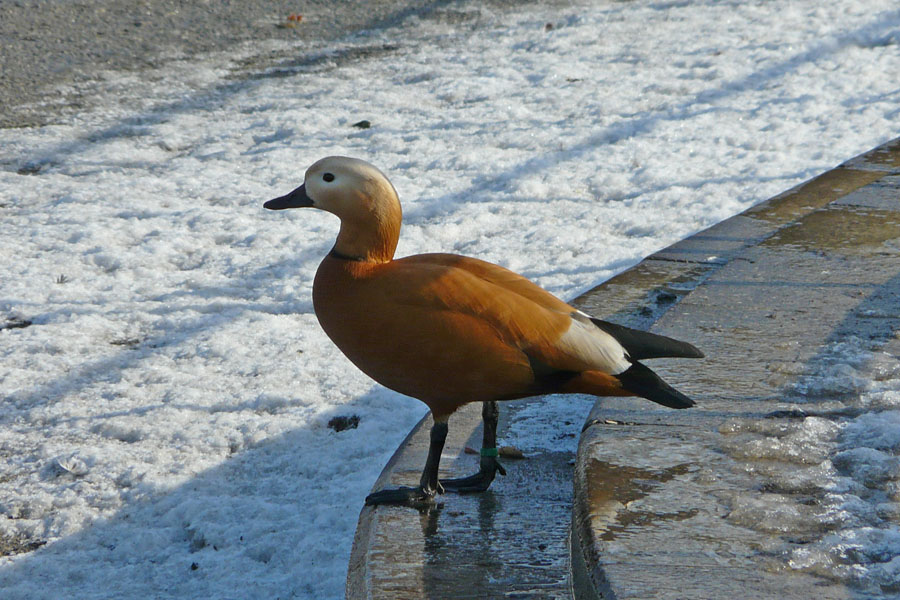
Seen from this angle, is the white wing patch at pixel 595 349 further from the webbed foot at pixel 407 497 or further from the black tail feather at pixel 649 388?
the webbed foot at pixel 407 497

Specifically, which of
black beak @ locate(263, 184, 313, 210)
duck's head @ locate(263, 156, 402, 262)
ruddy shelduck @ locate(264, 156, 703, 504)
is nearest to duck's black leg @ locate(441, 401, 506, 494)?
ruddy shelduck @ locate(264, 156, 703, 504)

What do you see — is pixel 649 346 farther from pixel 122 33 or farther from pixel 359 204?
pixel 122 33

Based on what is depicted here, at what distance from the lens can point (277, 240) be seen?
5.25m

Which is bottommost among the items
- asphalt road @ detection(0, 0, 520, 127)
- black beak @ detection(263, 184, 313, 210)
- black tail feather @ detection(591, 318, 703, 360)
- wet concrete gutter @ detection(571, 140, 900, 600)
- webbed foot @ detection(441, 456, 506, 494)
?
webbed foot @ detection(441, 456, 506, 494)

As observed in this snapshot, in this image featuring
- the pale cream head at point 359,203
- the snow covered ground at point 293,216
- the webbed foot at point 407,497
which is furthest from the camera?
the snow covered ground at point 293,216

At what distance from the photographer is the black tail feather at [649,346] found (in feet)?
7.98

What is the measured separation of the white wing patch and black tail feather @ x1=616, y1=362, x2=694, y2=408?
0.9 inches

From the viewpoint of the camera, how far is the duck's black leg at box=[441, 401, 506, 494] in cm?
263

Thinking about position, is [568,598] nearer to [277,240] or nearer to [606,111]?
[277,240]

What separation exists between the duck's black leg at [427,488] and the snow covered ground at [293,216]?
39cm

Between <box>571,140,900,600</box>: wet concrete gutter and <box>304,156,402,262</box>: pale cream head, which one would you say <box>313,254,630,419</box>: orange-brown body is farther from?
<box>571,140,900,600</box>: wet concrete gutter

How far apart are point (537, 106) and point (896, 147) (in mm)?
2941

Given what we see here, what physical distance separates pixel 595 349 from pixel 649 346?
154 mm

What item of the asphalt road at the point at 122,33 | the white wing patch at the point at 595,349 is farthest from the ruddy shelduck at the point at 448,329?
the asphalt road at the point at 122,33
